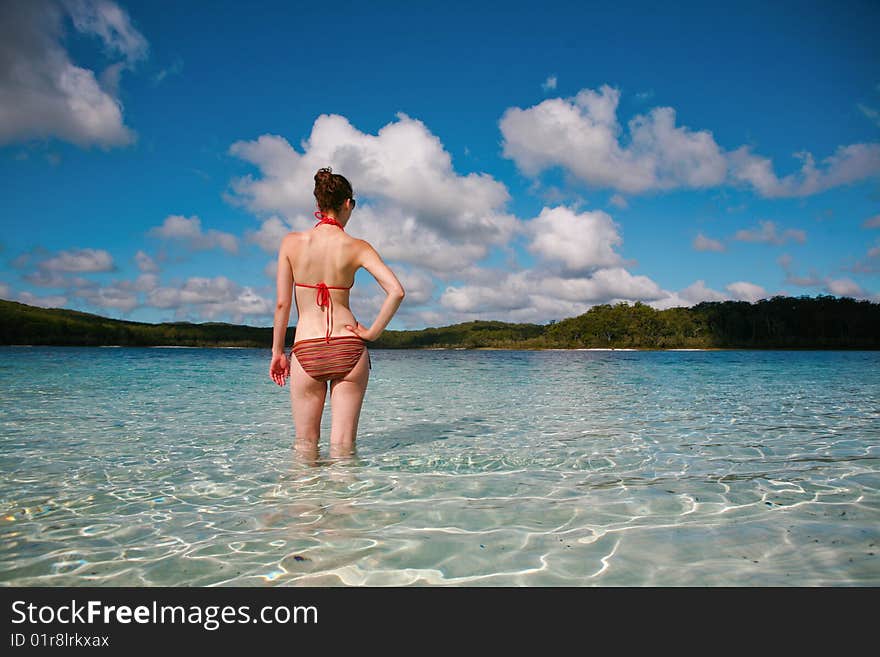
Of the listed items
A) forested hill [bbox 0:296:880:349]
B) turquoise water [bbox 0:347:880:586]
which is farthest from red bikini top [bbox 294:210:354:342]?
forested hill [bbox 0:296:880:349]

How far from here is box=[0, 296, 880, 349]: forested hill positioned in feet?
436

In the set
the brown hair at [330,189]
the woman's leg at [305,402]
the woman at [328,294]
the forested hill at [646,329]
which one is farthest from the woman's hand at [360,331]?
the forested hill at [646,329]

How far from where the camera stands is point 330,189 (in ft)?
18.0

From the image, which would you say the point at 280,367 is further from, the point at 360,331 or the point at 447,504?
the point at 447,504

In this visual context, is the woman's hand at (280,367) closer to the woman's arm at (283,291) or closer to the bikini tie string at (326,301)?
the woman's arm at (283,291)

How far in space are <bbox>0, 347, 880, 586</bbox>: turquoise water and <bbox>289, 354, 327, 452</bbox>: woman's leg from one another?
38 cm

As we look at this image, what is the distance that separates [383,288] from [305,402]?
5.63ft

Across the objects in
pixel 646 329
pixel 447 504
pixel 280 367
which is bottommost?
pixel 447 504

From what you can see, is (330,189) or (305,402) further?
(305,402)

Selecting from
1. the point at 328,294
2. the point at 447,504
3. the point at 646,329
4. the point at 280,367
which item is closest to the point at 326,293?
the point at 328,294

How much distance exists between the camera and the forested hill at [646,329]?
436 feet
